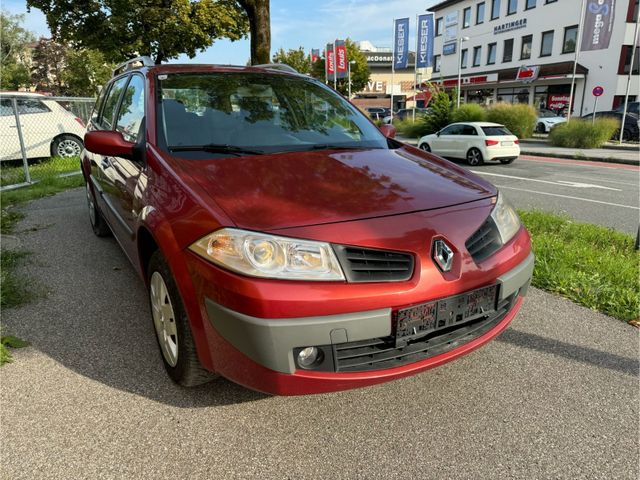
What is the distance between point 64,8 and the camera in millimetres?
18484

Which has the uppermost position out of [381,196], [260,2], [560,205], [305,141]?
[260,2]

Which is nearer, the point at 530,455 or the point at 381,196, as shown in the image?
the point at 530,455

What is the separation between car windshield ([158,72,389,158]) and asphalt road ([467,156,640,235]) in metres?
4.91

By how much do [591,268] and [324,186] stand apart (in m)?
3.02

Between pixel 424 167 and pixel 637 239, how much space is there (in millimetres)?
3454

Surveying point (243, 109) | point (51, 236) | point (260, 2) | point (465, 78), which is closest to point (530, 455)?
point (243, 109)

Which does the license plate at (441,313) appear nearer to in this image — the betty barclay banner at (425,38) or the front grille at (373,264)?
the front grille at (373,264)

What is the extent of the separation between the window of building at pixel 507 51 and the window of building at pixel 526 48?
4.44ft

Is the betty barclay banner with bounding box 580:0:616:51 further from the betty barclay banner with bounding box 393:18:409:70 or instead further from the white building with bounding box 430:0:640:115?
the betty barclay banner with bounding box 393:18:409:70

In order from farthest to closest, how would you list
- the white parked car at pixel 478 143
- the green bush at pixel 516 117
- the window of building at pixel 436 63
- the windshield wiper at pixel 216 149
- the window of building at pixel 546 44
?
the window of building at pixel 436 63 → the window of building at pixel 546 44 → the green bush at pixel 516 117 → the white parked car at pixel 478 143 → the windshield wiper at pixel 216 149

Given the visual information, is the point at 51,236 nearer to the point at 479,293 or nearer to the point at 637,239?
the point at 479,293

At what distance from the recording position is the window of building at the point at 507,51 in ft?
127

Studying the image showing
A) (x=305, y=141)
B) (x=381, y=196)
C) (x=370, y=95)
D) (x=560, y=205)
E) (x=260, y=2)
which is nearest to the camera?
(x=381, y=196)

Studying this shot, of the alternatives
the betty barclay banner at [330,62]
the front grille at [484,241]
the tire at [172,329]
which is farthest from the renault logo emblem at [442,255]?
the betty barclay banner at [330,62]
